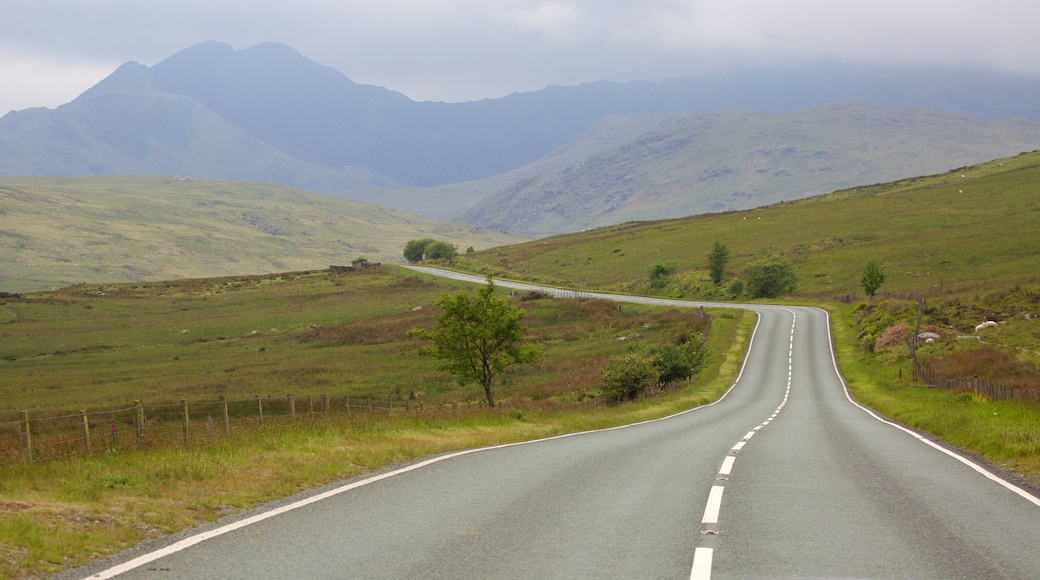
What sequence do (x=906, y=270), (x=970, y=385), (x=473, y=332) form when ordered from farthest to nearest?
(x=906, y=270) < (x=473, y=332) < (x=970, y=385)

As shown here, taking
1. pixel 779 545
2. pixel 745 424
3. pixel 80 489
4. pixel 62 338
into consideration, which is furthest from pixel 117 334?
pixel 779 545

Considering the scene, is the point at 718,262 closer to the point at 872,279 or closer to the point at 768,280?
the point at 768,280

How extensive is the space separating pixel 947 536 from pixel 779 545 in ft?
7.38

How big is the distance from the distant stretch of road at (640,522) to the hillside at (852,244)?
6365 cm

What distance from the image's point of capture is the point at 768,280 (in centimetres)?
10862

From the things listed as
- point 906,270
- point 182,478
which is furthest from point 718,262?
point 182,478

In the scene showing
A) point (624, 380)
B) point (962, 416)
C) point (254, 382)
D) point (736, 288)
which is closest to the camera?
point (962, 416)

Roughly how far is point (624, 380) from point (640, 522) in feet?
111

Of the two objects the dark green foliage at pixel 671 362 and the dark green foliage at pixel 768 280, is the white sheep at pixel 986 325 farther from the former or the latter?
the dark green foliage at pixel 768 280

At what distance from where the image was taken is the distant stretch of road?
8.62 metres

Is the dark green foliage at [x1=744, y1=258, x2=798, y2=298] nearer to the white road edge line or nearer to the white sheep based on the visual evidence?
the white sheep

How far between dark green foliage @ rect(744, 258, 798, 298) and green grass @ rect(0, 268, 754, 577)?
2188 cm

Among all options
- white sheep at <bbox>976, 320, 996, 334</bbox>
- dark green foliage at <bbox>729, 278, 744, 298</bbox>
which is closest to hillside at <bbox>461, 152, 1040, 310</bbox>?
dark green foliage at <bbox>729, 278, 744, 298</bbox>

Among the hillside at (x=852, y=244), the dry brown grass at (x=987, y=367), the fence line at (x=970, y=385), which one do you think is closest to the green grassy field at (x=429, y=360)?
the dry brown grass at (x=987, y=367)
